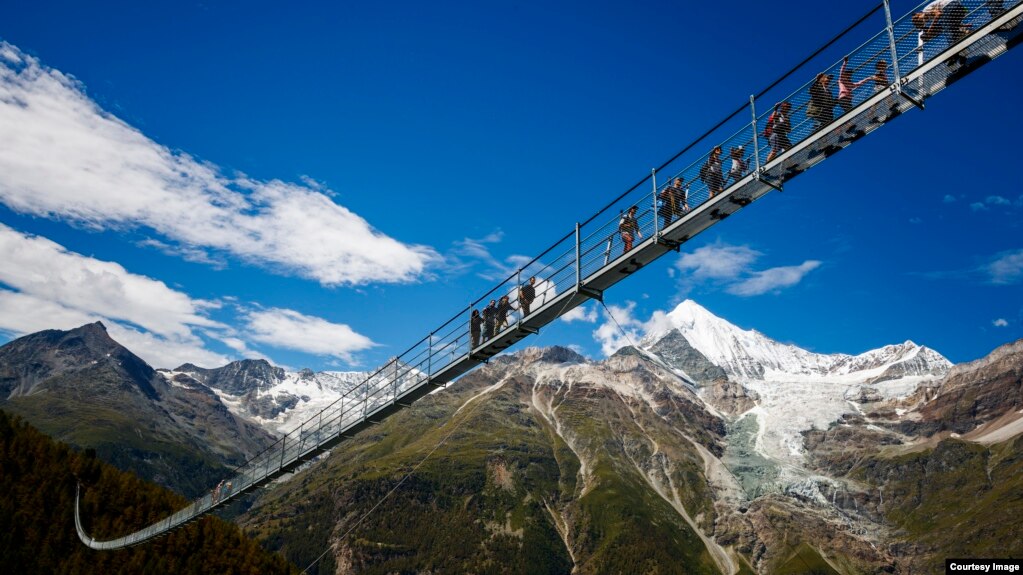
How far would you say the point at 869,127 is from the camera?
22359mm

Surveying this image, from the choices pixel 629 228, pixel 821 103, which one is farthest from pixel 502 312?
pixel 821 103

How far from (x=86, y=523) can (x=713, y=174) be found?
508 ft

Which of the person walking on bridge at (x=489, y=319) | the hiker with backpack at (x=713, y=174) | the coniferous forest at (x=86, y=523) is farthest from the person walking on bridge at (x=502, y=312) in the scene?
the coniferous forest at (x=86, y=523)

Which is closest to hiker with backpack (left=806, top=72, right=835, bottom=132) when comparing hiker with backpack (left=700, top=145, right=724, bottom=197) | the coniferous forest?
hiker with backpack (left=700, top=145, right=724, bottom=197)

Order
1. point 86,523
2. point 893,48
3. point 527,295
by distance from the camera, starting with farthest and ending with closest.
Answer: point 86,523 → point 527,295 → point 893,48

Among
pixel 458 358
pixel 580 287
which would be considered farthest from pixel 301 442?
pixel 580 287

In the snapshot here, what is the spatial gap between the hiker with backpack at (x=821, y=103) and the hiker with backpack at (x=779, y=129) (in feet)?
2.77

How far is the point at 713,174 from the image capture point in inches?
1010

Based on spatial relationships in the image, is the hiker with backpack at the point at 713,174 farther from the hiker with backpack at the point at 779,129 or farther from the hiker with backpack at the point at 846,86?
the hiker with backpack at the point at 846,86

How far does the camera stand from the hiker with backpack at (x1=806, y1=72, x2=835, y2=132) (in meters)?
22.7

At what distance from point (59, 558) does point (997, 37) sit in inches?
6266

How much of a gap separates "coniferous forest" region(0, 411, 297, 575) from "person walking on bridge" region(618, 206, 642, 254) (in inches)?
5217

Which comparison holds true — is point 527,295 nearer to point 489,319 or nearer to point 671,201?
point 489,319

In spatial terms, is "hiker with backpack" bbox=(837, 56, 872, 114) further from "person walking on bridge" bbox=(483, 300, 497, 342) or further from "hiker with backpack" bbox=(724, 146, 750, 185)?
"person walking on bridge" bbox=(483, 300, 497, 342)
